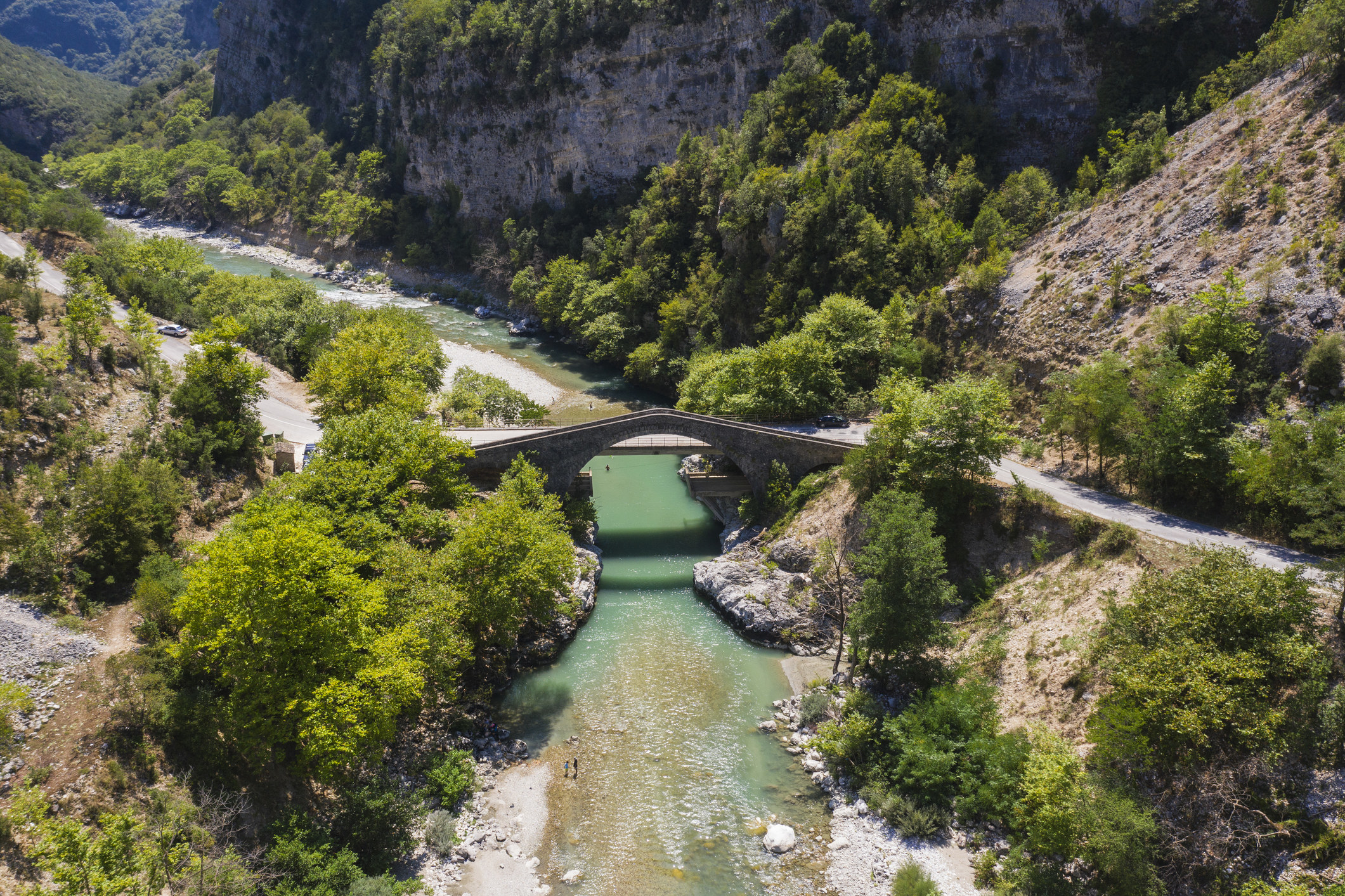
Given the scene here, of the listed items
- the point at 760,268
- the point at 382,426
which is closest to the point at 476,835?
the point at 382,426

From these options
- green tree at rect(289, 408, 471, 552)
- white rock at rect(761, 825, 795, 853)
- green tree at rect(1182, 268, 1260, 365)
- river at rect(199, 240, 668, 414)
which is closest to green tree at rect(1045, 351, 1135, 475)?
green tree at rect(1182, 268, 1260, 365)

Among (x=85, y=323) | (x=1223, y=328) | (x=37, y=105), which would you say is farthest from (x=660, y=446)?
(x=37, y=105)

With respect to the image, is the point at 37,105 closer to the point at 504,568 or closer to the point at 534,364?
the point at 534,364

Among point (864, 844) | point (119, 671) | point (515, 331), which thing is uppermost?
point (515, 331)

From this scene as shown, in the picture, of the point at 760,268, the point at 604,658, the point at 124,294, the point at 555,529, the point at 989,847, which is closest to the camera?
the point at 989,847

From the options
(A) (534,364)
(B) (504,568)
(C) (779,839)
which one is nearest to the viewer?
(C) (779,839)

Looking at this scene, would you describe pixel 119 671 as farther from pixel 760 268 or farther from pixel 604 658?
pixel 760 268
